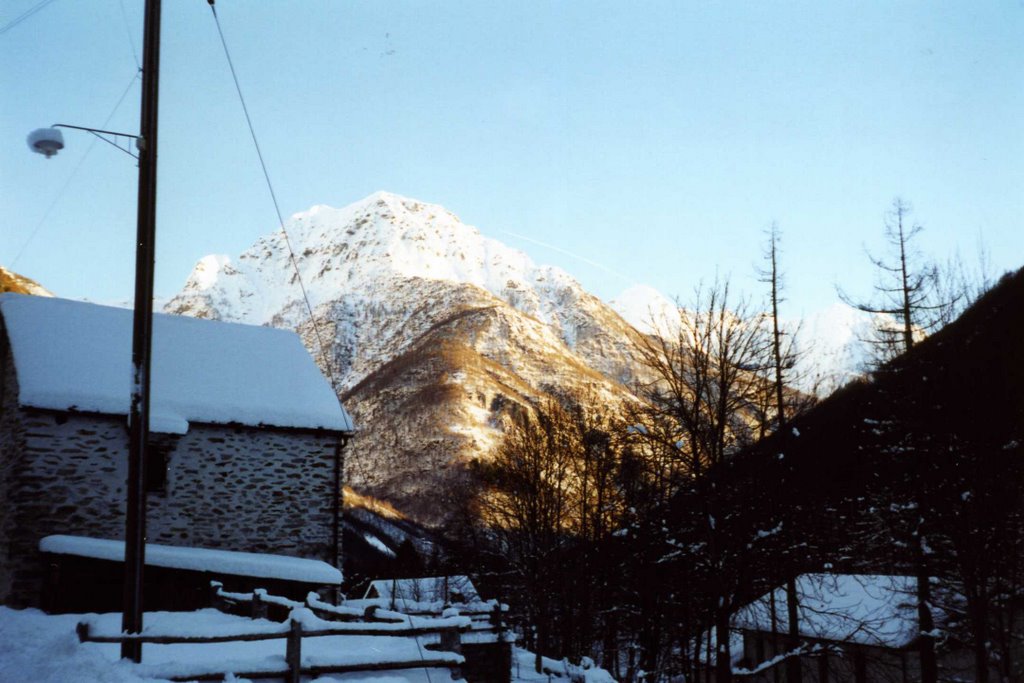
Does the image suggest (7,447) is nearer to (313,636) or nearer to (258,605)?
(258,605)

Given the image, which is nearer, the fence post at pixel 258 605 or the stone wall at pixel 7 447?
the fence post at pixel 258 605

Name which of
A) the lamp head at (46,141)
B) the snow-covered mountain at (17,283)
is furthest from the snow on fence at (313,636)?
the snow-covered mountain at (17,283)

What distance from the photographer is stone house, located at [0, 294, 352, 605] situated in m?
17.5

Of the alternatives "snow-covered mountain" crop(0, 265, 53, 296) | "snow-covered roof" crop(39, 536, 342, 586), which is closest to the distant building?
"snow-covered roof" crop(39, 536, 342, 586)

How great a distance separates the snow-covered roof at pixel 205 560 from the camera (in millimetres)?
16109

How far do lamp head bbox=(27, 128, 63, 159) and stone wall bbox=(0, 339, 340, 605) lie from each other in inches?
Result: 468

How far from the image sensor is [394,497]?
106062 mm

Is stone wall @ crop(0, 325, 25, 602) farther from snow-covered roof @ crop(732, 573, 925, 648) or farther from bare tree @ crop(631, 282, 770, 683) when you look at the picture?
snow-covered roof @ crop(732, 573, 925, 648)

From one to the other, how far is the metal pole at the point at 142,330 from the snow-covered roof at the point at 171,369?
1071 cm

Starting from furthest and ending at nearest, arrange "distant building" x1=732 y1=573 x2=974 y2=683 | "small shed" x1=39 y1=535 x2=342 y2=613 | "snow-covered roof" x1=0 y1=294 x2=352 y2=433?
"distant building" x1=732 y1=573 x2=974 y2=683 < "snow-covered roof" x1=0 y1=294 x2=352 y2=433 < "small shed" x1=39 y1=535 x2=342 y2=613

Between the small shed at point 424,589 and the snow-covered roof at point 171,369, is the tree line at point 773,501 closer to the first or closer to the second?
the snow-covered roof at point 171,369

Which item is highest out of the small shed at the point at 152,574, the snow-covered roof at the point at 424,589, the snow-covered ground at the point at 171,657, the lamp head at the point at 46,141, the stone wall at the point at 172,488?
the lamp head at the point at 46,141

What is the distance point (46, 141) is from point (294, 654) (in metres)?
5.63

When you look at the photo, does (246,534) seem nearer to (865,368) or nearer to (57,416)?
(57,416)
